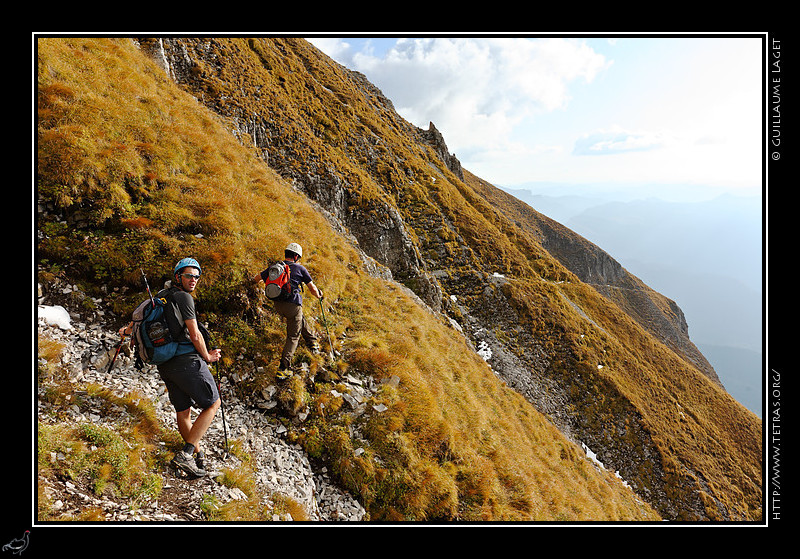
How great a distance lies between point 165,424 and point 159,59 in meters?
25.1

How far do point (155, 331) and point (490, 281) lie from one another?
4168 cm

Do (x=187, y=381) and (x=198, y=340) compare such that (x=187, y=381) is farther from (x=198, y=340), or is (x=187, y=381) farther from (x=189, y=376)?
(x=198, y=340)

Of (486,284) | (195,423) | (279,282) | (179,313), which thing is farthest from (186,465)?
(486,284)

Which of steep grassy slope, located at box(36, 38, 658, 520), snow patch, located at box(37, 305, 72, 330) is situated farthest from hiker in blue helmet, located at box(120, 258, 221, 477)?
snow patch, located at box(37, 305, 72, 330)

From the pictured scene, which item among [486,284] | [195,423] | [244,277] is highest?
[244,277]

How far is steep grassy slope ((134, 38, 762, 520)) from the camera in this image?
2956 cm

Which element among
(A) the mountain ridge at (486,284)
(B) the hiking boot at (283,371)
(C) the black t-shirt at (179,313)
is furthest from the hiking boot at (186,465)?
(A) the mountain ridge at (486,284)

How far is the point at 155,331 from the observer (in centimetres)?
513

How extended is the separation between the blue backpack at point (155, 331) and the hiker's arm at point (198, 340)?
165mm
